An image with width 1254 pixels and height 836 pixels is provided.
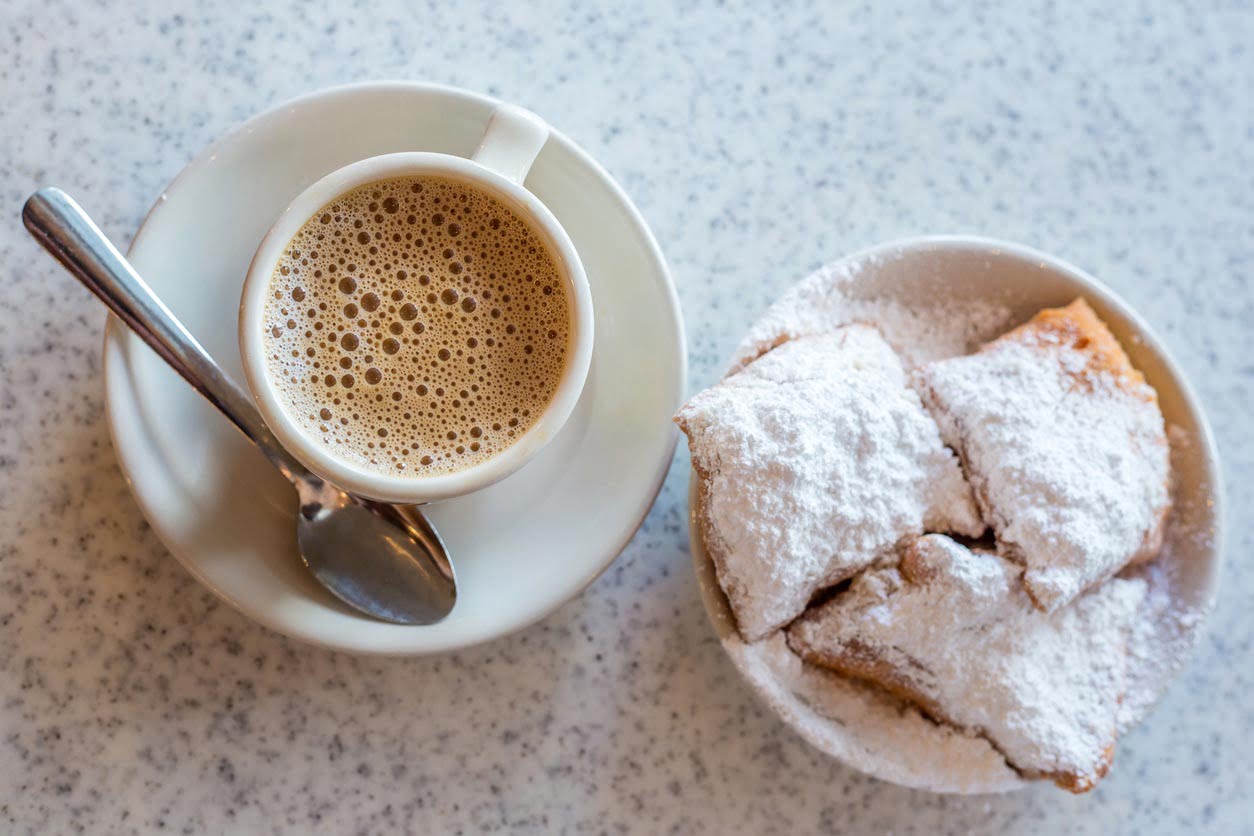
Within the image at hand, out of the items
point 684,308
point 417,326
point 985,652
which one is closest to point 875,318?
point 684,308

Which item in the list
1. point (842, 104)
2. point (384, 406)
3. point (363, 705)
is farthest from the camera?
point (842, 104)

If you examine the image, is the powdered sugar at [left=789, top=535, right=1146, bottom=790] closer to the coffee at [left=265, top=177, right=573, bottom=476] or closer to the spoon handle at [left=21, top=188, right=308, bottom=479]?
the coffee at [left=265, top=177, right=573, bottom=476]

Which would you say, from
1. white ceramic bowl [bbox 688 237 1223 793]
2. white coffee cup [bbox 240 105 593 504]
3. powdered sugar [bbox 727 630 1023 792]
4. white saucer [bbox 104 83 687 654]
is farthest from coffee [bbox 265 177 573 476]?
powdered sugar [bbox 727 630 1023 792]

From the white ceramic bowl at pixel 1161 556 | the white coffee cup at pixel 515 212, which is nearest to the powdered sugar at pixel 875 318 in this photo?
the white ceramic bowl at pixel 1161 556

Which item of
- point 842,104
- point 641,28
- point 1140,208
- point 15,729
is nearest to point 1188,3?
point 1140,208

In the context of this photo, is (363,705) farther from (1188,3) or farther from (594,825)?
(1188,3)

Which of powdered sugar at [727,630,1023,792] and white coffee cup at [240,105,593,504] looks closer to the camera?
white coffee cup at [240,105,593,504]
